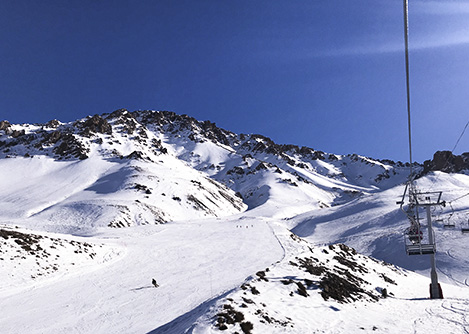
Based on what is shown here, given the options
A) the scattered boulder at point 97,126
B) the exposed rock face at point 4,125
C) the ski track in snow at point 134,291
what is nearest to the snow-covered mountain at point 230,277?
the ski track in snow at point 134,291

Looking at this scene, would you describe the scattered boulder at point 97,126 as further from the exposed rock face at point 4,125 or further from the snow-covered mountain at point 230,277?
the snow-covered mountain at point 230,277

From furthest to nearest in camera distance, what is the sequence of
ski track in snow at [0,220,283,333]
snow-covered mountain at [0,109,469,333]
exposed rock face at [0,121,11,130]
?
exposed rock face at [0,121,11,130]
ski track in snow at [0,220,283,333]
snow-covered mountain at [0,109,469,333]

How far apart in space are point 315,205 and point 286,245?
120 m

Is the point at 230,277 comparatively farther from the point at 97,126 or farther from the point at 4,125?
the point at 4,125

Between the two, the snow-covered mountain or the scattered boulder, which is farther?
the scattered boulder

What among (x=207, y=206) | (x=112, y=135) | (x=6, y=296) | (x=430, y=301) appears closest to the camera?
(x=6, y=296)

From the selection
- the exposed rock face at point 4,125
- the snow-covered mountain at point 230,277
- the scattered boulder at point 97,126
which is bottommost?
the snow-covered mountain at point 230,277

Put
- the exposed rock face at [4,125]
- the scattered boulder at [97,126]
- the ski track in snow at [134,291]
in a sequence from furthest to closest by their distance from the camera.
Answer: the scattered boulder at [97,126], the exposed rock face at [4,125], the ski track in snow at [134,291]

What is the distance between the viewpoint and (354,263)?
91.2 ft

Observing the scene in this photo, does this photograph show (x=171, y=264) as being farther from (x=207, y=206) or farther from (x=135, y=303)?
(x=207, y=206)

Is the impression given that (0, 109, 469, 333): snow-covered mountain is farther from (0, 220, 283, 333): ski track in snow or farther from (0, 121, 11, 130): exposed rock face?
(0, 121, 11, 130): exposed rock face

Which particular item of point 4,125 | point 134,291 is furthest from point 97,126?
point 134,291

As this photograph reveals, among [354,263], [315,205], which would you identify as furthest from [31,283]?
[315,205]

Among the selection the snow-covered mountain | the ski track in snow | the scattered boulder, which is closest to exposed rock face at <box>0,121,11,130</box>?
the scattered boulder
